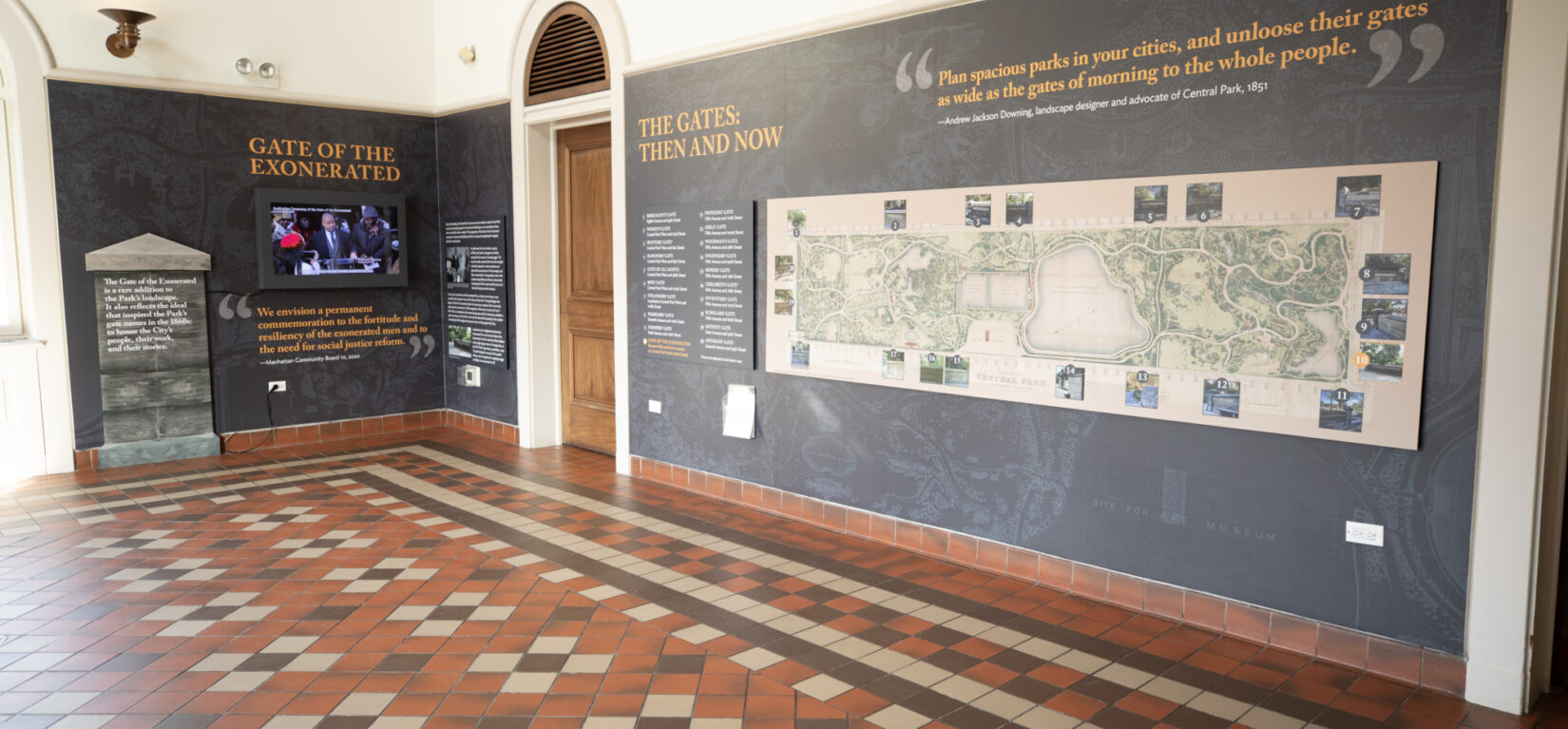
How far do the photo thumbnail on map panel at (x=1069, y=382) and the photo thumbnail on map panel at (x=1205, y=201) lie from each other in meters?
0.79

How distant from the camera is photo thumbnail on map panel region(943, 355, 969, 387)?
177 inches

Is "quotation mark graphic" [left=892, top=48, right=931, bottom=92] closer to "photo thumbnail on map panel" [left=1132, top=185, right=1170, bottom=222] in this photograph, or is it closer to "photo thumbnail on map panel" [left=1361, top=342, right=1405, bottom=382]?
"photo thumbnail on map panel" [left=1132, top=185, right=1170, bottom=222]

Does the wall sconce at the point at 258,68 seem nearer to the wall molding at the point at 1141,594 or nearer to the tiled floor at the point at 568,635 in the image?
the tiled floor at the point at 568,635

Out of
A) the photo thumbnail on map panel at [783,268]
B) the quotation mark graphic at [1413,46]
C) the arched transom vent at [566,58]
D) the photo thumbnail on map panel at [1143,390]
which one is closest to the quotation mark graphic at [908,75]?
the photo thumbnail on map panel at [783,268]

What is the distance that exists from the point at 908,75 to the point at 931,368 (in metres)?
1.43

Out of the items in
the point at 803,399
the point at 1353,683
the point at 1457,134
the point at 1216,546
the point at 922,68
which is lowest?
the point at 1353,683

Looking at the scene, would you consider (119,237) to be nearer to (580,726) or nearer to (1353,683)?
(580,726)

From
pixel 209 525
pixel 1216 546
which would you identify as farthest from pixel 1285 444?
pixel 209 525

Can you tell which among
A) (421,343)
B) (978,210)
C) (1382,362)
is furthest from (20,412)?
(1382,362)

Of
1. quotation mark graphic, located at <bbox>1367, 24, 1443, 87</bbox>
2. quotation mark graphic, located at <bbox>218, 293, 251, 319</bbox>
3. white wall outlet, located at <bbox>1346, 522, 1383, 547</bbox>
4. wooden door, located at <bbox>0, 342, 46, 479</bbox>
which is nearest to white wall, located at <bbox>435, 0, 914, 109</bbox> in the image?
quotation mark graphic, located at <bbox>1367, 24, 1443, 87</bbox>

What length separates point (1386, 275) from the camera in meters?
3.28

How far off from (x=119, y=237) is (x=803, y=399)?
4965mm

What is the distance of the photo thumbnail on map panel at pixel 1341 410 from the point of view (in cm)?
337

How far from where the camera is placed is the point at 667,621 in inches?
151
